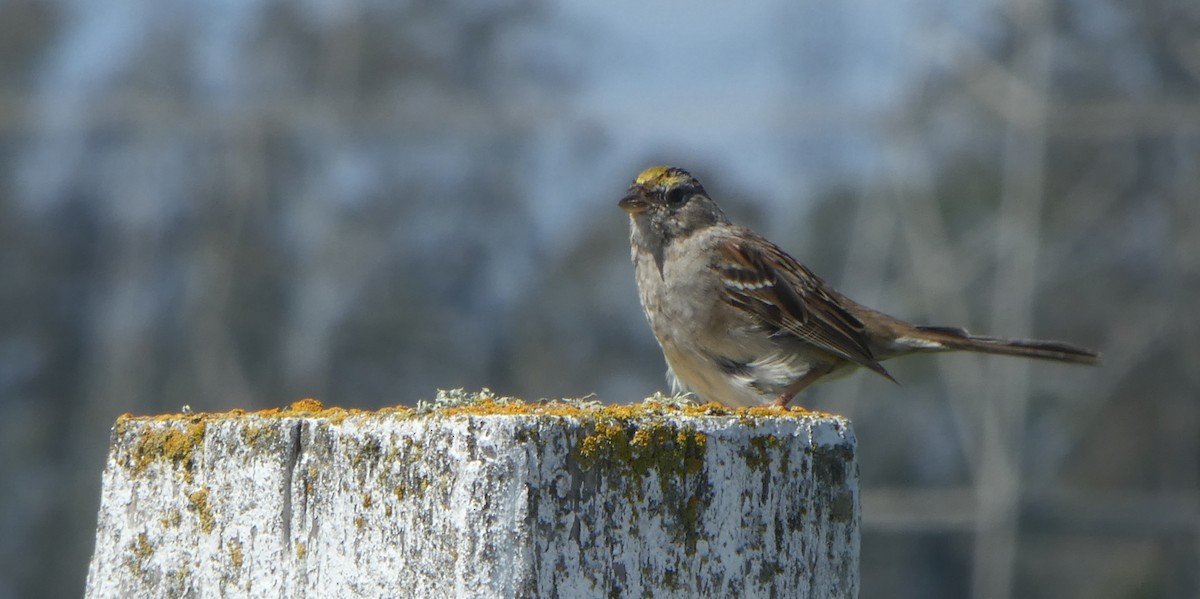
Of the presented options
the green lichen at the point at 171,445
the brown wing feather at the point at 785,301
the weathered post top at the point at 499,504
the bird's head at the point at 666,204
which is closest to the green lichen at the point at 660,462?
the weathered post top at the point at 499,504

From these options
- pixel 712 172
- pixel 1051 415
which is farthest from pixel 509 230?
pixel 1051 415

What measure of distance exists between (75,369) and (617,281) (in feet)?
18.3

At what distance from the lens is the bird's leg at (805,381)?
18.9 ft

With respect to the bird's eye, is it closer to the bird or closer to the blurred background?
the bird

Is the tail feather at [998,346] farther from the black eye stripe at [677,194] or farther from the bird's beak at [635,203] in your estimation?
the bird's beak at [635,203]

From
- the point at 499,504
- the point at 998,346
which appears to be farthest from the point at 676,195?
the point at 499,504

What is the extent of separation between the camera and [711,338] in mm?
5805

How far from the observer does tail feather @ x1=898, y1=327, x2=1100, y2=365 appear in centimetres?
630

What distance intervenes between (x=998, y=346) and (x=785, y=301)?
37.6 inches

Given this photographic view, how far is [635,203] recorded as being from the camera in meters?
6.24

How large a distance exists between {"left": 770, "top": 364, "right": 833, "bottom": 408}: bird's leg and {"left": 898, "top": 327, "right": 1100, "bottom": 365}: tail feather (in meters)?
0.72

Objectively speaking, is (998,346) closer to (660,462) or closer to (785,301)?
(785,301)

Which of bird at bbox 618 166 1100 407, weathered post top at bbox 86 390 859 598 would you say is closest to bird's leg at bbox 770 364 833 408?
bird at bbox 618 166 1100 407

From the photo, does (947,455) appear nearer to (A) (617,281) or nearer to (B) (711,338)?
(A) (617,281)
